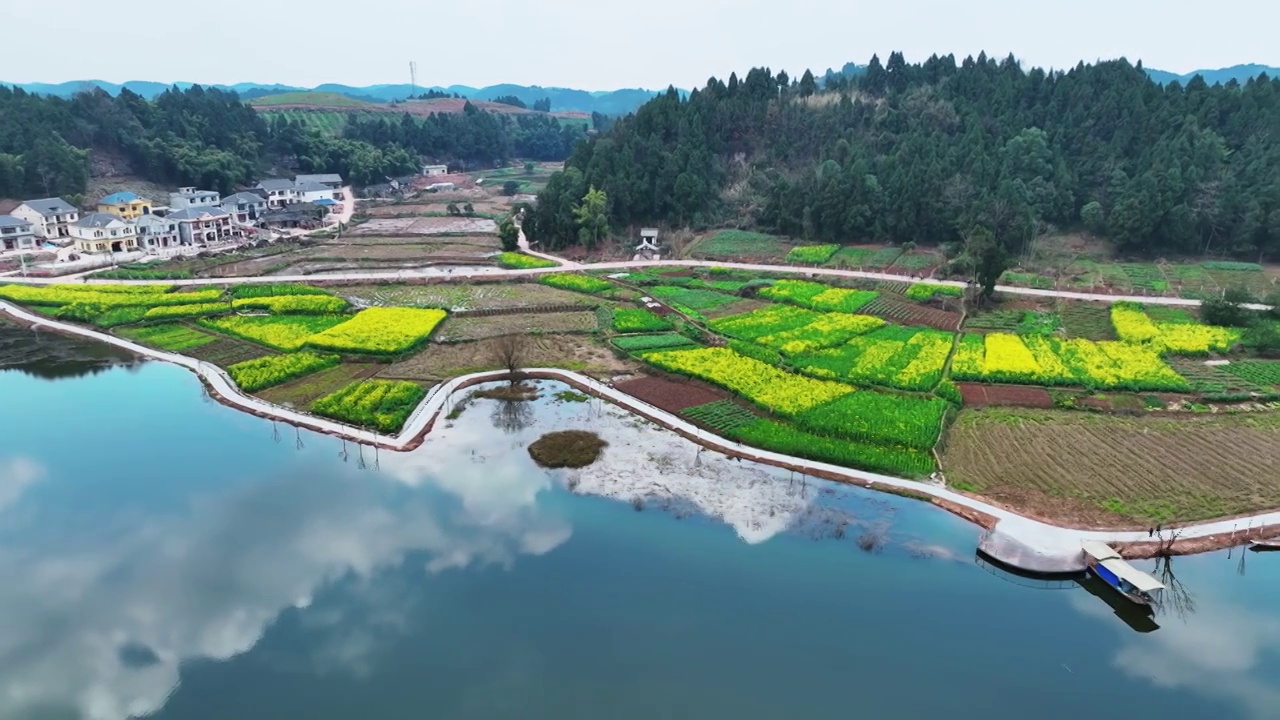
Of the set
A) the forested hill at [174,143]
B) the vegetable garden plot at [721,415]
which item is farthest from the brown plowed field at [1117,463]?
the forested hill at [174,143]

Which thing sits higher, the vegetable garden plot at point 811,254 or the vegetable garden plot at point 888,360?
the vegetable garden plot at point 811,254

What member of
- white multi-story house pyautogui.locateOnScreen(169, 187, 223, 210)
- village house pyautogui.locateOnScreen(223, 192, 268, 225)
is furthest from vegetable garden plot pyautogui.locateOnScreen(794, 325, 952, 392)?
white multi-story house pyautogui.locateOnScreen(169, 187, 223, 210)

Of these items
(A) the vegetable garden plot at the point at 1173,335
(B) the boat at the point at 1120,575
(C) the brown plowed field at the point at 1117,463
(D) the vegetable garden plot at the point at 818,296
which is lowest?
(B) the boat at the point at 1120,575

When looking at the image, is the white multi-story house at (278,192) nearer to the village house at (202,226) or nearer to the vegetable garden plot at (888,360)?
the village house at (202,226)

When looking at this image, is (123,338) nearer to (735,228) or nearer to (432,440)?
(432,440)

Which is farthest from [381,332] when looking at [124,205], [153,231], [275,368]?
[124,205]
